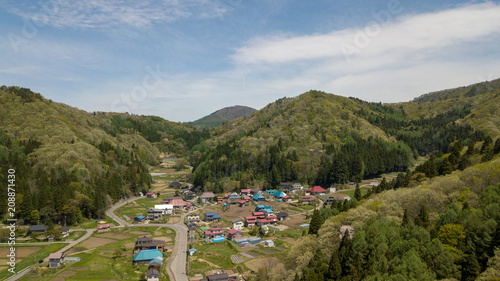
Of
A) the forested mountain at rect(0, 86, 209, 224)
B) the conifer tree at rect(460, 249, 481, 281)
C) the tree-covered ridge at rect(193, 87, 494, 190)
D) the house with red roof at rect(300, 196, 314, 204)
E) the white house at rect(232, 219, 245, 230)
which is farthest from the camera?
the tree-covered ridge at rect(193, 87, 494, 190)

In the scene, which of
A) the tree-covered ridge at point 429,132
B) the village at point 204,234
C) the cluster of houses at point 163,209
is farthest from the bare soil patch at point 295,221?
the tree-covered ridge at point 429,132

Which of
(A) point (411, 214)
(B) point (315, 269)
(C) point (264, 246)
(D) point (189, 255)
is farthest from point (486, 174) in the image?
(D) point (189, 255)

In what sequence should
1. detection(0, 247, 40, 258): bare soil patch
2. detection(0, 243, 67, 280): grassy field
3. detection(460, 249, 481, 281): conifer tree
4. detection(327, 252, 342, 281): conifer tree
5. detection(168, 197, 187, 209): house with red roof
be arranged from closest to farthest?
1. detection(460, 249, 481, 281): conifer tree
2. detection(327, 252, 342, 281): conifer tree
3. detection(0, 243, 67, 280): grassy field
4. detection(0, 247, 40, 258): bare soil patch
5. detection(168, 197, 187, 209): house with red roof

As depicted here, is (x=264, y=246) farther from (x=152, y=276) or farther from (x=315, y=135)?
(x=315, y=135)

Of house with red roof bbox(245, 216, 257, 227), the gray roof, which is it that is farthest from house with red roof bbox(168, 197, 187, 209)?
the gray roof

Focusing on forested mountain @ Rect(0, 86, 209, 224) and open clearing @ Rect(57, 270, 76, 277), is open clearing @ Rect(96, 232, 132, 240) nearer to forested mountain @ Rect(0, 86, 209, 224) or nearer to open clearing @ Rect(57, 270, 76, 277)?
forested mountain @ Rect(0, 86, 209, 224)

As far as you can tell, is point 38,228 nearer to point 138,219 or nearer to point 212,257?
point 138,219

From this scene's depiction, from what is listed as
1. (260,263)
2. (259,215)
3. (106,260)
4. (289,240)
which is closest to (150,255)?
(106,260)
